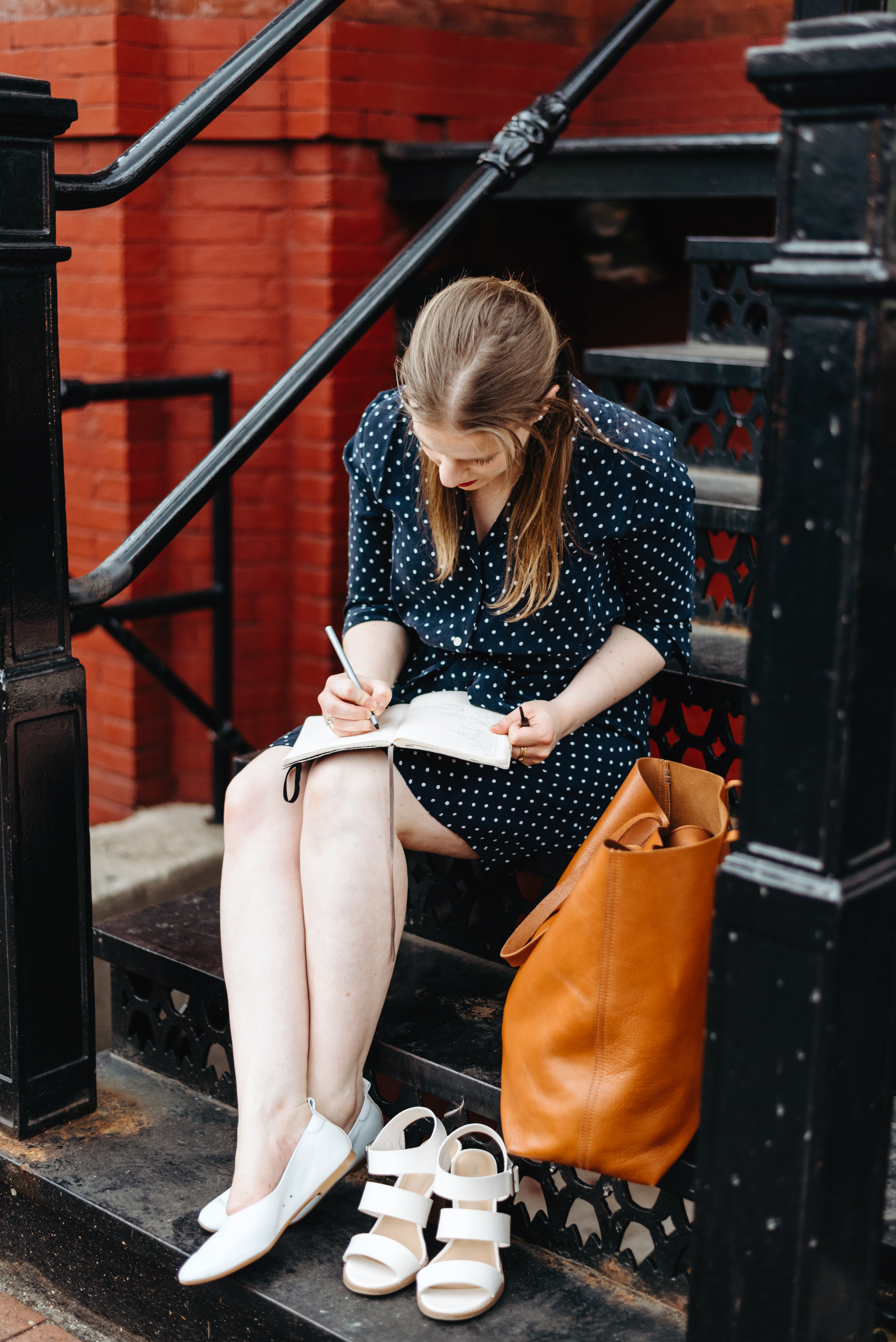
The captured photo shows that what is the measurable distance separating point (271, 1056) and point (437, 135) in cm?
243

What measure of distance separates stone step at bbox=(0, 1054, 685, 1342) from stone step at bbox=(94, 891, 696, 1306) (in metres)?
0.03

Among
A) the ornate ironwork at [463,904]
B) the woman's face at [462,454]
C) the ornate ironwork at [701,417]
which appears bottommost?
the ornate ironwork at [463,904]

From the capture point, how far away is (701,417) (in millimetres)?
2914

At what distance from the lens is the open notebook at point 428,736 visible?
1753 millimetres

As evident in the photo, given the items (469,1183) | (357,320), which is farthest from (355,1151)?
(357,320)

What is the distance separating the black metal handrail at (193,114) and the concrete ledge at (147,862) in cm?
140

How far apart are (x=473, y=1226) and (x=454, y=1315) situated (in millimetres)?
100

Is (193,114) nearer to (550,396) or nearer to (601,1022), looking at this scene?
(550,396)

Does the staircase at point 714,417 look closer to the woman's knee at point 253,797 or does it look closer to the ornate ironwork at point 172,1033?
the woman's knee at point 253,797

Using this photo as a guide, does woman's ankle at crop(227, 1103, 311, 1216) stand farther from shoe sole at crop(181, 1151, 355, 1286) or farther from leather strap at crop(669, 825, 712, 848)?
leather strap at crop(669, 825, 712, 848)

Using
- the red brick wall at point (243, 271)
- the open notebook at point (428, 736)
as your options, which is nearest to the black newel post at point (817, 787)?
the open notebook at point (428, 736)

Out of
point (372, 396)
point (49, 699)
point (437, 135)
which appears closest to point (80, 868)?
point (49, 699)

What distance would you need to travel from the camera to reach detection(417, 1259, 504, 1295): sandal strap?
1630 mm

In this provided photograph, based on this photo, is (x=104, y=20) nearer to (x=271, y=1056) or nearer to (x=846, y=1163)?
(x=271, y=1056)
